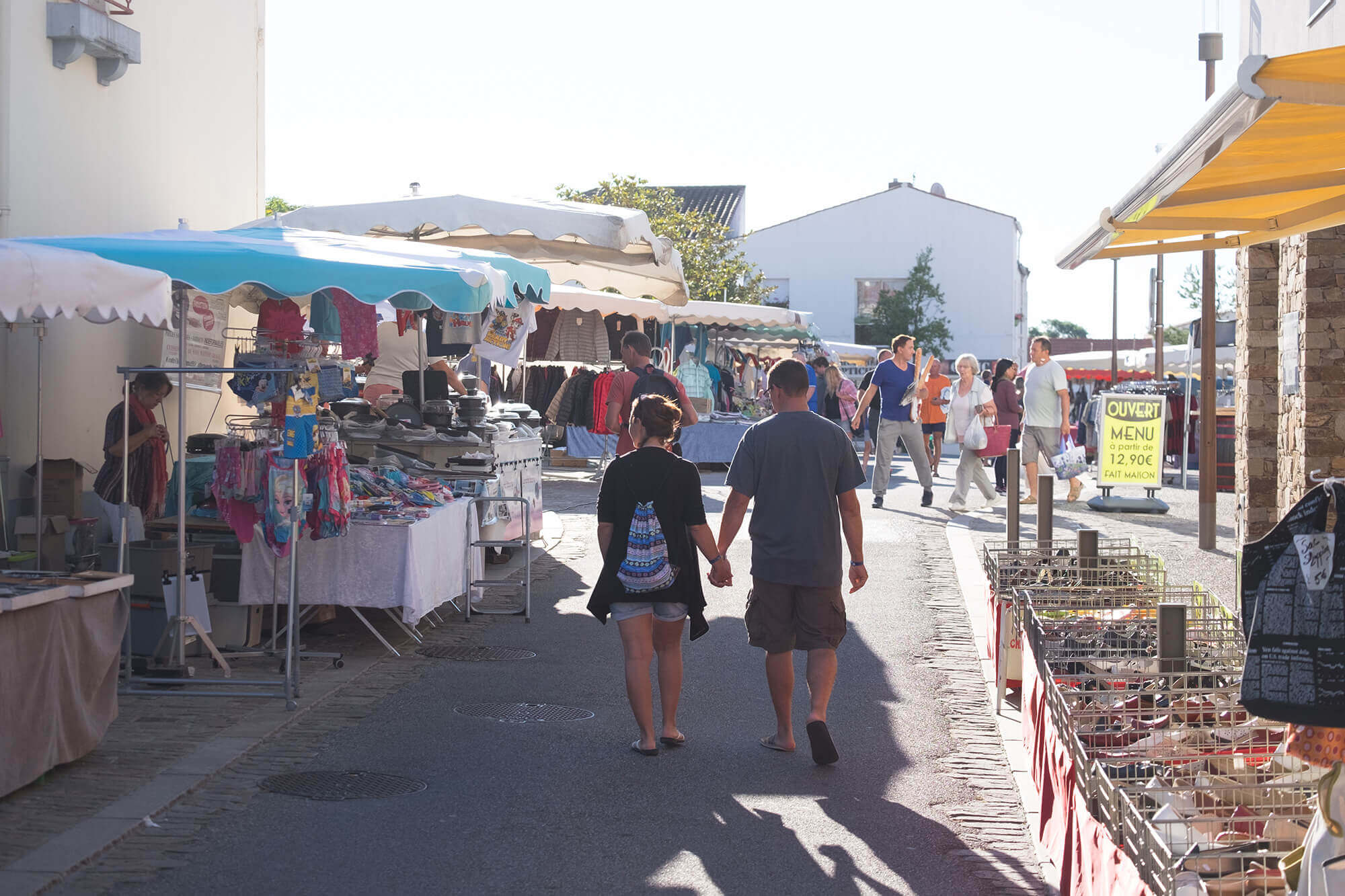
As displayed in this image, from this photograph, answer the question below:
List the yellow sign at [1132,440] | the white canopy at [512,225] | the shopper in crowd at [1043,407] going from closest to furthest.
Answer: the white canopy at [512,225] → the shopper in crowd at [1043,407] → the yellow sign at [1132,440]

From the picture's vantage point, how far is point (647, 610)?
614 centimetres

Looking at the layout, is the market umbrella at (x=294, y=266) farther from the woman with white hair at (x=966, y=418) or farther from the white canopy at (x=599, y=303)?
the woman with white hair at (x=966, y=418)

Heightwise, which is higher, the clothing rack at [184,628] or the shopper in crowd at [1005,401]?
the shopper in crowd at [1005,401]

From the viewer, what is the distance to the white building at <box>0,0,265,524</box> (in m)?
9.73

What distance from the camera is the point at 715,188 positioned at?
66.6m

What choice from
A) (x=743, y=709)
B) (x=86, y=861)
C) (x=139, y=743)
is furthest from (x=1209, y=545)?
(x=86, y=861)

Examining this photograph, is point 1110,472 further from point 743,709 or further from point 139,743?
point 139,743

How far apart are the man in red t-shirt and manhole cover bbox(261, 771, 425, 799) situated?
4222 mm

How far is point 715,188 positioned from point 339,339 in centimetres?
5777

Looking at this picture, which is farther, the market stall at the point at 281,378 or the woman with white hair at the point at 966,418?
the woman with white hair at the point at 966,418

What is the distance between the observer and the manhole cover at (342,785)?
552 centimetres

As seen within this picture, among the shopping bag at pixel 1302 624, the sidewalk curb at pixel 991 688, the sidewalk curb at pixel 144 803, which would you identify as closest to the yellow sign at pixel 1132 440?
the sidewalk curb at pixel 991 688

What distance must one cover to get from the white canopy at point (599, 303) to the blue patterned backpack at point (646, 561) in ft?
34.8

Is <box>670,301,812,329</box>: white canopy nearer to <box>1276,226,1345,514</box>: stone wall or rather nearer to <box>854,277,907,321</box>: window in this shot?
<box>1276,226,1345,514</box>: stone wall
